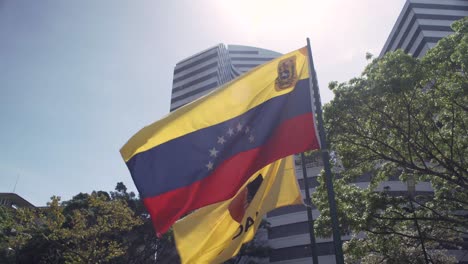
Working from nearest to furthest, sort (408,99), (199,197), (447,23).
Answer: (199,197) < (408,99) < (447,23)

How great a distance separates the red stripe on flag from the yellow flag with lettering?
→ 19 cm

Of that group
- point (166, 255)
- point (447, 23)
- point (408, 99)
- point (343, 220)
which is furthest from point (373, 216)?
point (447, 23)

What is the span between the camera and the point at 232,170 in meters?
5.99

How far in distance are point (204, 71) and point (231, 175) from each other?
246 ft

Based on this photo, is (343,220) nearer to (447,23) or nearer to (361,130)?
(361,130)

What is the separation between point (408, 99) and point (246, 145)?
8.73 m

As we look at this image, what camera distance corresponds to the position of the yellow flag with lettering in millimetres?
5574

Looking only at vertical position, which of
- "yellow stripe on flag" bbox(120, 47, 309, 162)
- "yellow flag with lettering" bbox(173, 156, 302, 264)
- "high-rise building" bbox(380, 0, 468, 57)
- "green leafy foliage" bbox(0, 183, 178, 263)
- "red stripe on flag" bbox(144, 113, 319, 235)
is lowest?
"green leafy foliage" bbox(0, 183, 178, 263)

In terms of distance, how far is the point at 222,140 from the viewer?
6.15 meters

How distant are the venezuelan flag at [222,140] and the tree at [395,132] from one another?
6.74 m

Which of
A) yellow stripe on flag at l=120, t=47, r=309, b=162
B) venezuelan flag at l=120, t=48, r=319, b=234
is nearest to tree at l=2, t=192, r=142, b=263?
venezuelan flag at l=120, t=48, r=319, b=234

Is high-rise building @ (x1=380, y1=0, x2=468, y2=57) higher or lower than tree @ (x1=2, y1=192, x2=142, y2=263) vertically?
higher

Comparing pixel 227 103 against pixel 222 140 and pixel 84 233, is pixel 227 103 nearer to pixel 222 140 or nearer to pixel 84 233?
pixel 222 140

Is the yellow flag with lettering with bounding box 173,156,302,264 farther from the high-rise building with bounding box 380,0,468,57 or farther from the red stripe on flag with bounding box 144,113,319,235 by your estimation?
the high-rise building with bounding box 380,0,468,57
